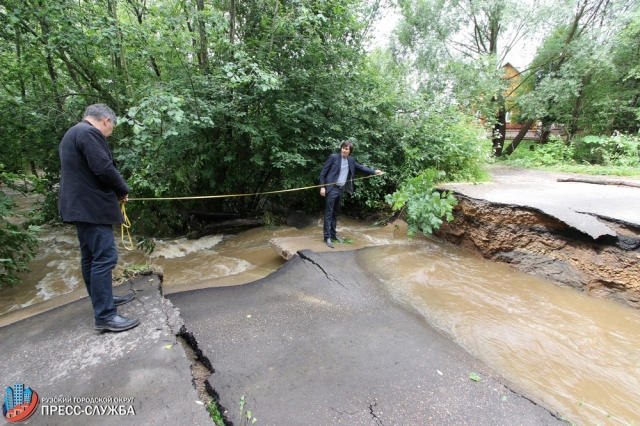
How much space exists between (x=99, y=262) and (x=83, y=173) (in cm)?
76

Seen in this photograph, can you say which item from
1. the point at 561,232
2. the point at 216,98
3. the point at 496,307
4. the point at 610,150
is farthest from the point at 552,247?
the point at 610,150

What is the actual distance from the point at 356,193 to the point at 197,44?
14.7 ft

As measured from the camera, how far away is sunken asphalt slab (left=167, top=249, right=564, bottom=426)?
6.39 ft

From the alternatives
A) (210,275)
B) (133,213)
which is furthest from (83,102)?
(210,275)

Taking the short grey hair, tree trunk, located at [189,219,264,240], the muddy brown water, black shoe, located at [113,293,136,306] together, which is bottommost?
tree trunk, located at [189,219,264,240]

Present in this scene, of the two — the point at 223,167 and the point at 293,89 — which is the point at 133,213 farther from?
the point at 293,89

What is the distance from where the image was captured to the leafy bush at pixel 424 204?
4984 millimetres

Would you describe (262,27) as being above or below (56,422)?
above

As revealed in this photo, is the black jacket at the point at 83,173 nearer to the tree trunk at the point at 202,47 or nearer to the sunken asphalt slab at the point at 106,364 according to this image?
the sunken asphalt slab at the point at 106,364

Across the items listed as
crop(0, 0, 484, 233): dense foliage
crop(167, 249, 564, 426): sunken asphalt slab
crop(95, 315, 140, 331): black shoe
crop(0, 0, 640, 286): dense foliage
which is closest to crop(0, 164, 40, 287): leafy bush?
crop(0, 0, 640, 286): dense foliage

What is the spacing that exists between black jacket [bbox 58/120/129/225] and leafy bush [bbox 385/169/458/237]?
4.23m

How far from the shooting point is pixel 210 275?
15.9 feet

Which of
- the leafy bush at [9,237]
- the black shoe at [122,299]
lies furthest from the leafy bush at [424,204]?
the leafy bush at [9,237]

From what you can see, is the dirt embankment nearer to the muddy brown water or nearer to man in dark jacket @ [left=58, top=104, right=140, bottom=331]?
the muddy brown water
